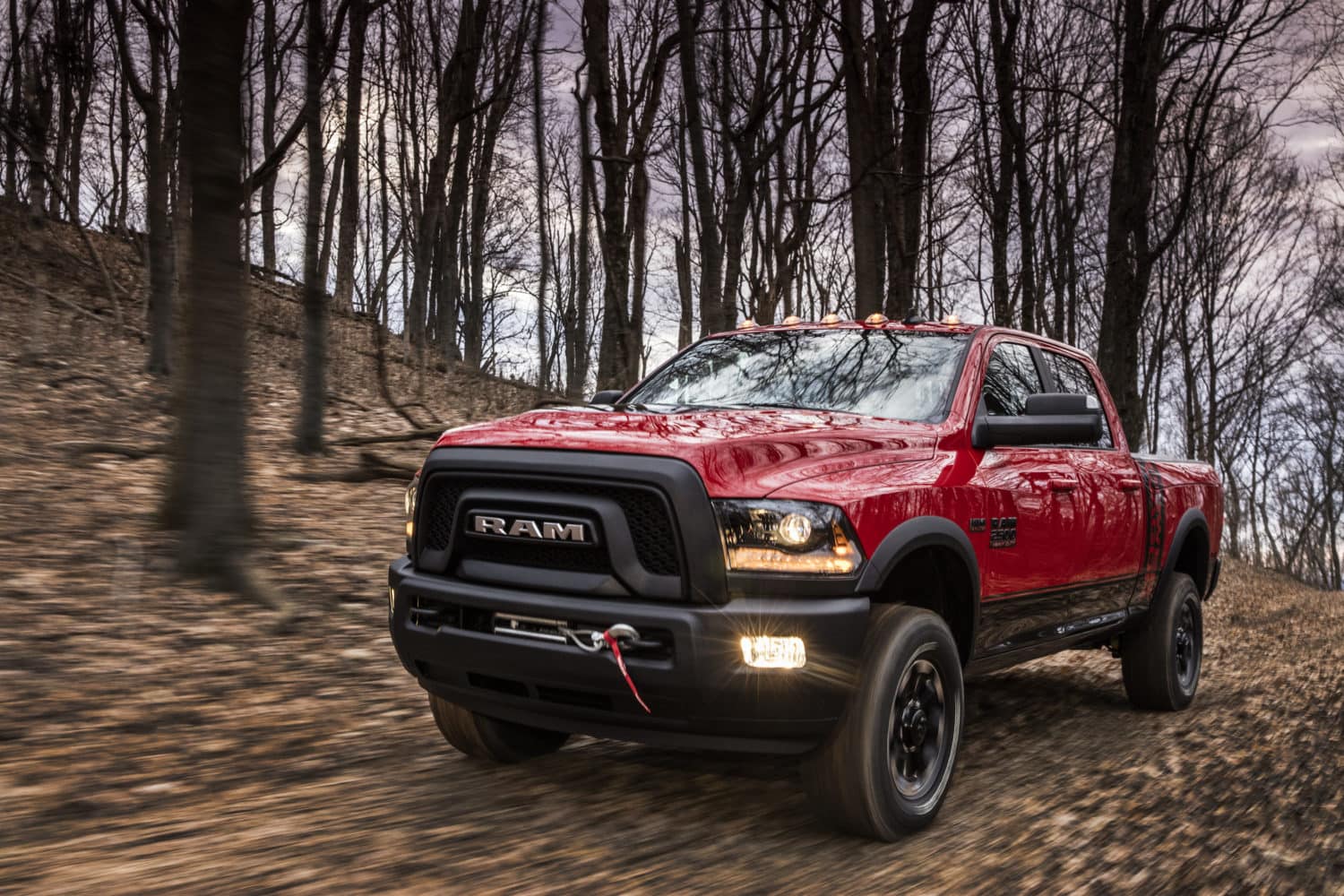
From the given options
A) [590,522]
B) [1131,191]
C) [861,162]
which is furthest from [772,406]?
[1131,191]

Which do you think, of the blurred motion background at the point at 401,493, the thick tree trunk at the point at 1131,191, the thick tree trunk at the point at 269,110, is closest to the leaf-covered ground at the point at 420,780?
the blurred motion background at the point at 401,493

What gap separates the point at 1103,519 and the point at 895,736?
7.34 feet

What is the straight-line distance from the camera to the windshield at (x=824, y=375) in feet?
15.7

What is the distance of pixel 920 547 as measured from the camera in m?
4.01

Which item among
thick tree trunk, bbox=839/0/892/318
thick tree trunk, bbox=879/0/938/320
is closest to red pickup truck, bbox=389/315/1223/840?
thick tree trunk, bbox=839/0/892/318

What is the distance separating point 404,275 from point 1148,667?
29.7 metres

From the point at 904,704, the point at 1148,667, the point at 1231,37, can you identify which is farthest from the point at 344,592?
the point at 1231,37

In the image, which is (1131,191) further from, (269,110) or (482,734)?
(269,110)

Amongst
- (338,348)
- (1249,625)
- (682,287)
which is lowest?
(1249,625)

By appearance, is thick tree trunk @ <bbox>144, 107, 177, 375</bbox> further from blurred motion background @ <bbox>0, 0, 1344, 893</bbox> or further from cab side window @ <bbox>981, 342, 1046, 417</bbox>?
cab side window @ <bbox>981, 342, 1046, 417</bbox>

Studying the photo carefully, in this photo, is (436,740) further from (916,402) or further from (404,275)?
(404,275)

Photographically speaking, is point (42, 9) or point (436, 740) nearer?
point (436, 740)

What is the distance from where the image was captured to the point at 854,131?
1476cm

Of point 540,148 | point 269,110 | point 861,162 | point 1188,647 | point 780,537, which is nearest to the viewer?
point 780,537
